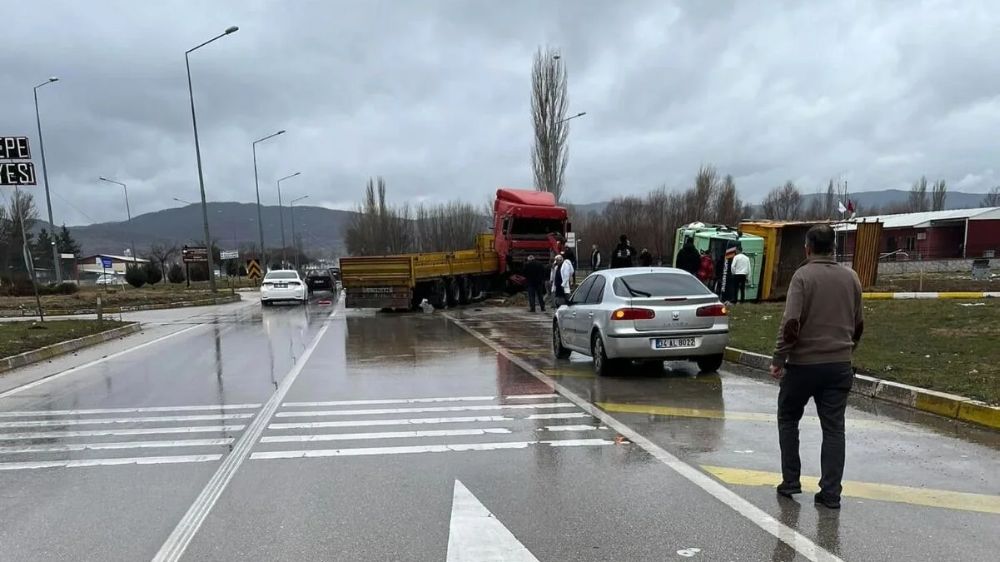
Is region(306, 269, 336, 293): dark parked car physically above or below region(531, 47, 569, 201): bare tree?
below

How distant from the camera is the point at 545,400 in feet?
26.7

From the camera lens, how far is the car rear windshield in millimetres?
9593

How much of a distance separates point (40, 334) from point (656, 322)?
1450 centimetres

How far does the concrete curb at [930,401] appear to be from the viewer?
658 cm

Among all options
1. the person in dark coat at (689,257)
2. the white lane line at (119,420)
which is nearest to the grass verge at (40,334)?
the white lane line at (119,420)

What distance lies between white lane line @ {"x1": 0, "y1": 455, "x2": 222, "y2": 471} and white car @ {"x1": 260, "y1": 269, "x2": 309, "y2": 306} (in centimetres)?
2321

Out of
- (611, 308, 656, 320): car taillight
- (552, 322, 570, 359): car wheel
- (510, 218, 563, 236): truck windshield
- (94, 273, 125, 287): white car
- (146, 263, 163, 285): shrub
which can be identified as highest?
(510, 218, 563, 236): truck windshield

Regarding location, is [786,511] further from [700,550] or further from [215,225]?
[215,225]

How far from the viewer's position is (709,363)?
9805mm

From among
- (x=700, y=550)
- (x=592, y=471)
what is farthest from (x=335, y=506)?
(x=700, y=550)

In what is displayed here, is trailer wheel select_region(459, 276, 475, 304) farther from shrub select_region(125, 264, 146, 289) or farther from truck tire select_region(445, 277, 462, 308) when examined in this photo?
shrub select_region(125, 264, 146, 289)

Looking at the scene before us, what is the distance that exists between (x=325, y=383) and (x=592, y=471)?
5.40 metres

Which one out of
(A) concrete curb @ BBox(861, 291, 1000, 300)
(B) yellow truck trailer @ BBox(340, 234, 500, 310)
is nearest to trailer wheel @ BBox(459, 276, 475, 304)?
(B) yellow truck trailer @ BBox(340, 234, 500, 310)

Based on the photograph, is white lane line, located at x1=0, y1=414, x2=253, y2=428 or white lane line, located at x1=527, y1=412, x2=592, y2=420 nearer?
white lane line, located at x1=527, y1=412, x2=592, y2=420
